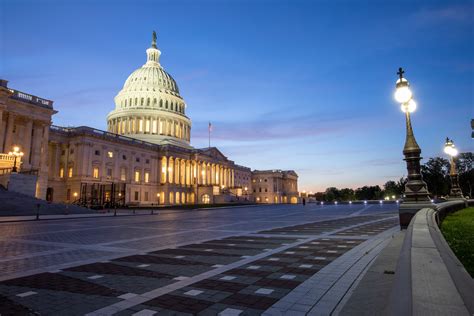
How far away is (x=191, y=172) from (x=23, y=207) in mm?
69656

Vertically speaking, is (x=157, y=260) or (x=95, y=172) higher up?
(x=95, y=172)

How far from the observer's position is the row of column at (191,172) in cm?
9738

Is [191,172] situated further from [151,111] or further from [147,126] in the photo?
[151,111]

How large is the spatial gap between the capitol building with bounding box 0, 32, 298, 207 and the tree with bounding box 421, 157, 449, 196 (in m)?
61.4

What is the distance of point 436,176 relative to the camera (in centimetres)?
9712

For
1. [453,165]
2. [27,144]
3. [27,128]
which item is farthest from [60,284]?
[27,128]

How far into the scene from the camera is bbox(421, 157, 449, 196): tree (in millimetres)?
93562

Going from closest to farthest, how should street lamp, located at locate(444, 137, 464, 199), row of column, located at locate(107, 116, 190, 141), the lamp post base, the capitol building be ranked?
the lamp post base
street lamp, located at locate(444, 137, 464, 199)
the capitol building
row of column, located at locate(107, 116, 190, 141)

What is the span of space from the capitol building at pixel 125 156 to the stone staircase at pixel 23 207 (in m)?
5.28

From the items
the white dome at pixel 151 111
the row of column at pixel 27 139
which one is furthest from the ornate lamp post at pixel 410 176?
the white dome at pixel 151 111

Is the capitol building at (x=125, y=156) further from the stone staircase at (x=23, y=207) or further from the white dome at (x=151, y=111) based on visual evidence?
the stone staircase at (x=23, y=207)

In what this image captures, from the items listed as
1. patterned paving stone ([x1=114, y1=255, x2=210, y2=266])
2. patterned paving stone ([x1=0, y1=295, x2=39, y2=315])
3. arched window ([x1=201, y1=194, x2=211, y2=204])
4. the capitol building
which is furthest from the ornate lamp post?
arched window ([x1=201, y1=194, x2=211, y2=204])

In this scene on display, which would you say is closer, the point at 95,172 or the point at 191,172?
the point at 95,172

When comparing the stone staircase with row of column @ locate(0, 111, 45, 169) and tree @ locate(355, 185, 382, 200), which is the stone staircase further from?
tree @ locate(355, 185, 382, 200)
